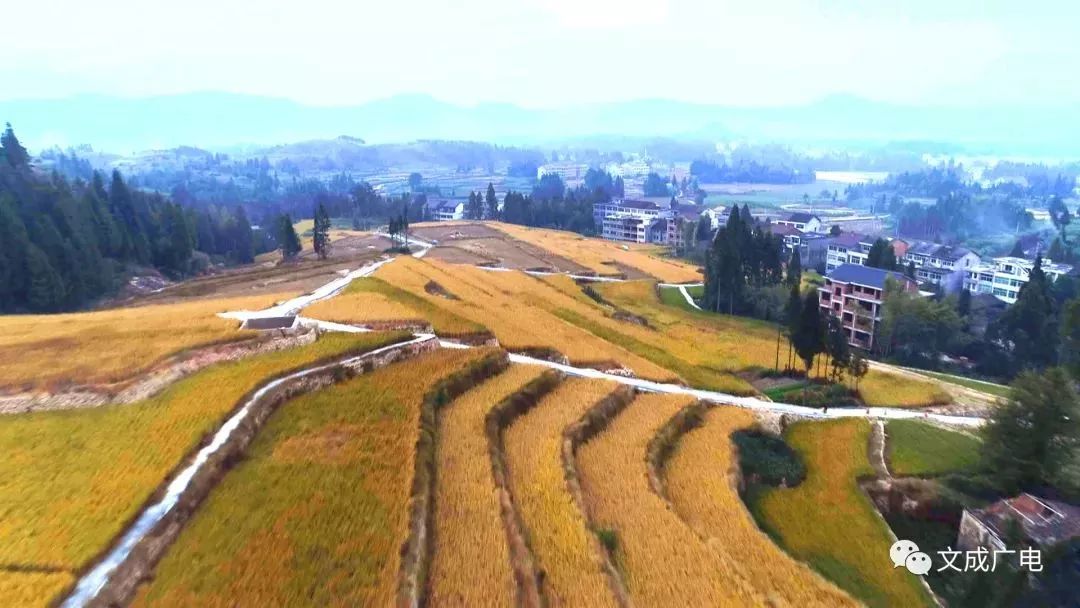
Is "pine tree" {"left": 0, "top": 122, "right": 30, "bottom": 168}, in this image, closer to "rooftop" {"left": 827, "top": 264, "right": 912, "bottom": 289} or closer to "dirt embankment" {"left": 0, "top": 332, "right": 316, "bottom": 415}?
"dirt embankment" {"left": 0, "top": 332, "right": 316, "bottom": 415}

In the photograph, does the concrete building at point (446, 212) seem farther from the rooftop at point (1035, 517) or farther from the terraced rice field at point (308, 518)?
the rooftop at point (1035, 517)

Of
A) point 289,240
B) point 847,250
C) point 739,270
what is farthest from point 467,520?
point 847,250

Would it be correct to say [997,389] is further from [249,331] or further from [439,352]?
[249,331]

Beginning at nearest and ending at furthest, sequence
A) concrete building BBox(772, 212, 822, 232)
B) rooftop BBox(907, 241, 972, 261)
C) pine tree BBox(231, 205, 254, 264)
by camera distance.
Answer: pine tree BBox(231, 205, 254, 264)
rooftop BBox(907, 241, 972, 261)
concrete building BBox(772, 212, 822, 232)

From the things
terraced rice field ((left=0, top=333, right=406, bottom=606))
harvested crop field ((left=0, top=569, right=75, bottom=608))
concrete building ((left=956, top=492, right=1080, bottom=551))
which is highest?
terraced rice field ((left=0, top=333, right=406, bottom=606))

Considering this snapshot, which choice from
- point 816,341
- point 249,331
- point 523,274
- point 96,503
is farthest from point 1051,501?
point 523,274

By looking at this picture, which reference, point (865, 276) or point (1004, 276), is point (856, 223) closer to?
point (1004, 276)

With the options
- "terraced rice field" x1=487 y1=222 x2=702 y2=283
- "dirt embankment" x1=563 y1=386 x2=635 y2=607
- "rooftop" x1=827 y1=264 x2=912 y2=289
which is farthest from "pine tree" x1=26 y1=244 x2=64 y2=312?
"rooftop" x1=827 y1=264 x2=912 y2=289
